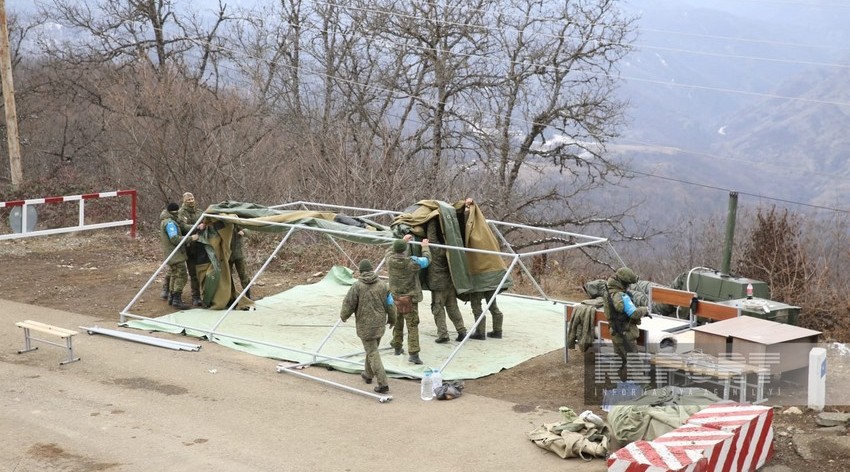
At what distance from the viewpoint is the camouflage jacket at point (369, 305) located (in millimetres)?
10719

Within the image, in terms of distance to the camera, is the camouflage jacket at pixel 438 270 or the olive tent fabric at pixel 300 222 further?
the camouflage jacket at pixel 438 270

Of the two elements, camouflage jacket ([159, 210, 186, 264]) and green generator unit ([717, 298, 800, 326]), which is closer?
green generator unit ([717, 298, 800, 326])

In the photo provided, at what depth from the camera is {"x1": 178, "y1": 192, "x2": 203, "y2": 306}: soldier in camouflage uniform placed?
14.6 m

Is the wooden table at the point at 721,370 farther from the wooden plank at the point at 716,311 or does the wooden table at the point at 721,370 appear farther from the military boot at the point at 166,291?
the military boot at the point at 166,291

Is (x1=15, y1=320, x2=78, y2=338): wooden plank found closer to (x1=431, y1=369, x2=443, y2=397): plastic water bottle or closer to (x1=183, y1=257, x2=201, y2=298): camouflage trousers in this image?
(x1=183, y1=257, x2=201, y2=298): camouflage trousers

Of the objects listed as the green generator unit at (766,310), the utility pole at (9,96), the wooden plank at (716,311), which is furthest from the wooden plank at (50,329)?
the utility pole at (9,96)

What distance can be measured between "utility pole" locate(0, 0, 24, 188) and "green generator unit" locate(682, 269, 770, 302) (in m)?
17.2

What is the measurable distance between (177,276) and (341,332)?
3.12 m

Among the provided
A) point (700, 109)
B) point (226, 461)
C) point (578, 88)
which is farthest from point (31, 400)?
point (700, 109)

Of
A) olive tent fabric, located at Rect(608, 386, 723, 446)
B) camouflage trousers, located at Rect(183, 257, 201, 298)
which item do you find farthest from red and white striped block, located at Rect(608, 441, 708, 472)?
camouflage trousers, located at Rect(183, 257, 201, 298)

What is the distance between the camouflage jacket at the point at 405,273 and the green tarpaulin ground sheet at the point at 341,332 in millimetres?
934

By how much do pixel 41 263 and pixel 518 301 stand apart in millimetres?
9765

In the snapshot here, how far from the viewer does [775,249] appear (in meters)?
17.9

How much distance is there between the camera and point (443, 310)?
12664mm
